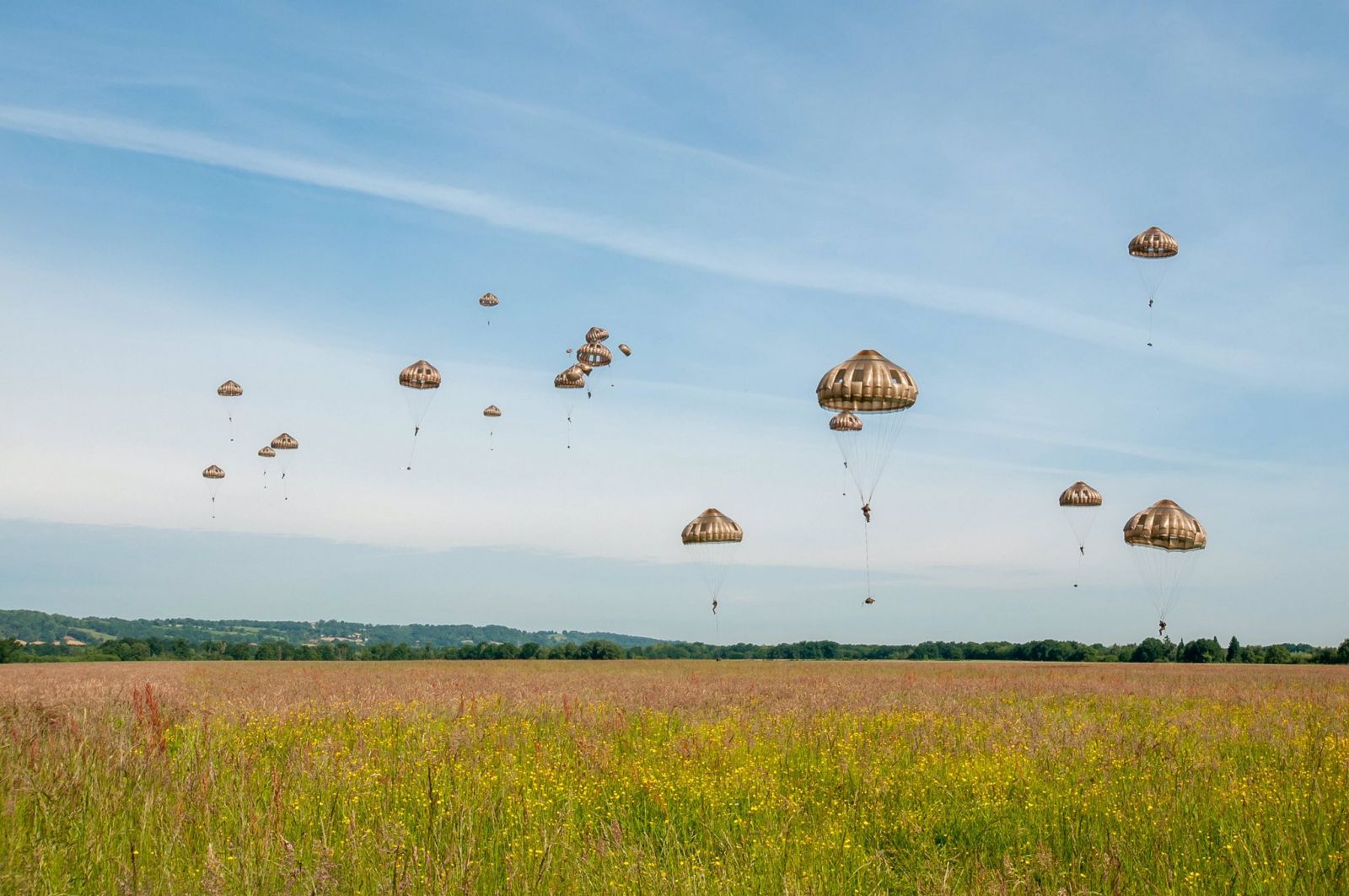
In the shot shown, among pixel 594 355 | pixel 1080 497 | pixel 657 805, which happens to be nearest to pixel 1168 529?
pixel 1080 497

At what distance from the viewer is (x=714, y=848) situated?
6.91 m

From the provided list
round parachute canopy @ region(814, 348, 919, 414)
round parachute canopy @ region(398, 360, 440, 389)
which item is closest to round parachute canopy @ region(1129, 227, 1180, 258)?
round parachute canopy @ region(814, 348, 919, 414)

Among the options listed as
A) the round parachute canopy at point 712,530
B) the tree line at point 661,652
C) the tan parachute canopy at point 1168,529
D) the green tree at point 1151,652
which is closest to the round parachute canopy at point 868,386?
Result: the round parachute canopy at point 712,530

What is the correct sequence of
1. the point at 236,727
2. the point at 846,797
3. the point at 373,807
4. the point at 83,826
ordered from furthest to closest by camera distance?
1. the point at 236,727
2. the point at 846,797
3. the point at 373,807
4. the point at 83,826

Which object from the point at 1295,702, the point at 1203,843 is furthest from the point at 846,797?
the point at 1295,702

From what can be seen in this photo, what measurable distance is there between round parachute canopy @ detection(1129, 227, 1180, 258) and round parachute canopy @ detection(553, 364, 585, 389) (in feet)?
82.0

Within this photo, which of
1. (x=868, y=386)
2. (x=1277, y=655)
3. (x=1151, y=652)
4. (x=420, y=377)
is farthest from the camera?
(x=1151, y=652)

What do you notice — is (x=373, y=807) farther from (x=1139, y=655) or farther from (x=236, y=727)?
(x=1139, y=655)

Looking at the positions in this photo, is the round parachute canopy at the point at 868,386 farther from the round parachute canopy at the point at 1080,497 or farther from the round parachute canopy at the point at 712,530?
the round parachute canopy at the point at 1080,497

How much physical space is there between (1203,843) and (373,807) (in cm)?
658

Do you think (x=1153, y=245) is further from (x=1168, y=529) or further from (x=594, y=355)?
(x=594, y=355)

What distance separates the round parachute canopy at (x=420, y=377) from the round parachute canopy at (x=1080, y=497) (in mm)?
29505

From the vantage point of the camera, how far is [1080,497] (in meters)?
42.6

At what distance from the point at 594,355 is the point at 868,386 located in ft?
74.1
